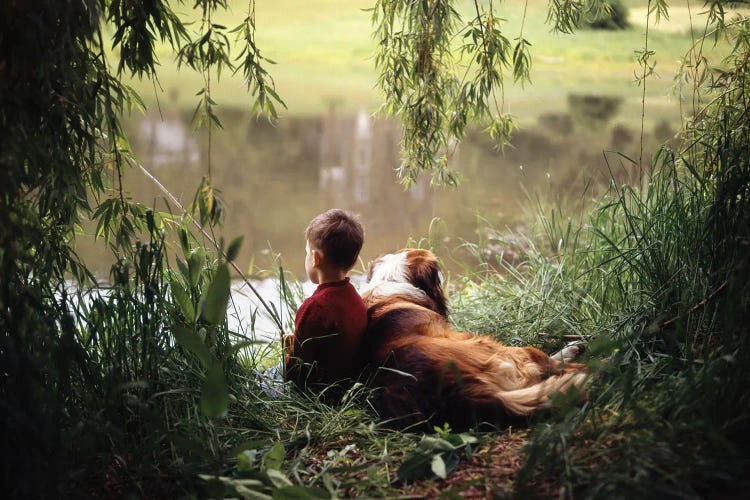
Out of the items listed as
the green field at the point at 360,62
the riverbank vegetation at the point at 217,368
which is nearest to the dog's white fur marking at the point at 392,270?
the riverbank vegetation at the point at 217,368

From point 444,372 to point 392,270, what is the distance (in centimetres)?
80

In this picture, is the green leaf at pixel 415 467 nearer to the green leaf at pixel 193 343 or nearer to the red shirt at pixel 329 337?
the green leaf at pixel 193 343

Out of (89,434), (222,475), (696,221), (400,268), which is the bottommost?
(222,475)

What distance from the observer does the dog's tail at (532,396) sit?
Result: 7.86 ft

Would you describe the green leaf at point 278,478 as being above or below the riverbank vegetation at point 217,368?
below

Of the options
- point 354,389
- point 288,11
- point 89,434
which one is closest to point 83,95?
point 89,434

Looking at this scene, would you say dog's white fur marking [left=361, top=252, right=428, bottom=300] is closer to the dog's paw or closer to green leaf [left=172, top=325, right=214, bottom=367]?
the dog's paw

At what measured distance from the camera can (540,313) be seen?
3410 mm

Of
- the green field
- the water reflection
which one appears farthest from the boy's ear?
the green field

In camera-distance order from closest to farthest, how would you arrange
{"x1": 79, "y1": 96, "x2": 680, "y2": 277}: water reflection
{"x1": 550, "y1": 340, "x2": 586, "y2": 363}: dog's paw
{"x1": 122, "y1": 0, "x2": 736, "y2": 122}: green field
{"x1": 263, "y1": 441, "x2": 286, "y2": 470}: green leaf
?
{"x1": 263, "y1": 441, "x2": 286, "y2": 470}: green leaf → {"x1": 550, "y1": 340, "x2": 586, "y2": 363}: dog's paw → {"x1": 79, "y1": 96, "x2": 680, "y2": 277}: water reflection → {"x1": 122, "y1": 0, "x2": 736, "y2": 122}: green field

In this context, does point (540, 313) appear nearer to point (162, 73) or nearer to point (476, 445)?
point (476, 445)

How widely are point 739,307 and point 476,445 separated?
864 mm

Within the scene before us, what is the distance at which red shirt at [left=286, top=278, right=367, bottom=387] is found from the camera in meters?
2.81

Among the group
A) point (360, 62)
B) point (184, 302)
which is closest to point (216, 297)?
point (184, 302)
